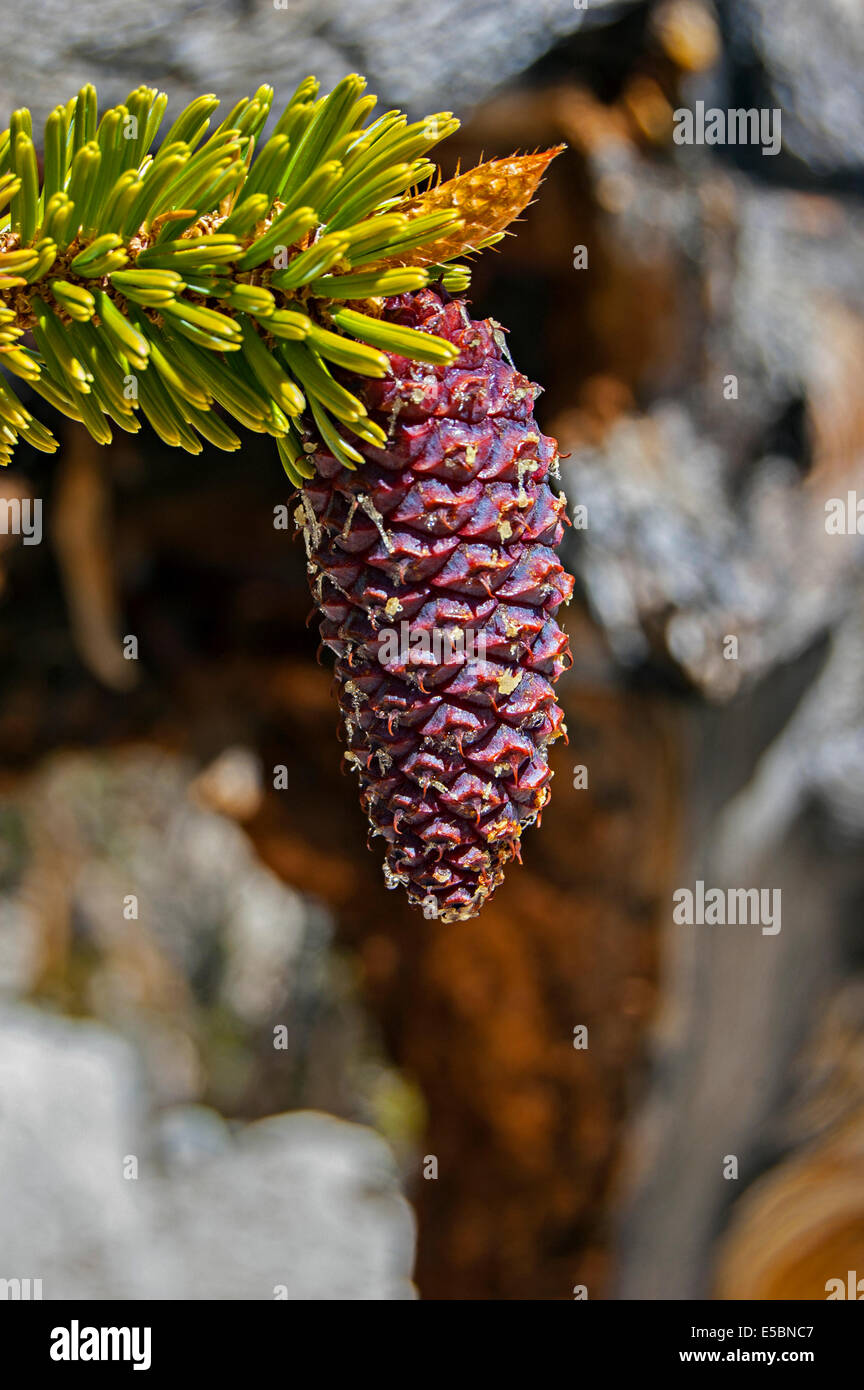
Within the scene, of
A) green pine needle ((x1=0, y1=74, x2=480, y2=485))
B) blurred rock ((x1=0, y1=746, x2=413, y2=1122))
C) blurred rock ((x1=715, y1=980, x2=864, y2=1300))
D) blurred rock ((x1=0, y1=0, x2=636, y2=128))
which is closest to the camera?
green pine needle ((x1=0, y1=74, x2=480, y2=485))

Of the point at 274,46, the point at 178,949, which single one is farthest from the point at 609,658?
the point at 178,949

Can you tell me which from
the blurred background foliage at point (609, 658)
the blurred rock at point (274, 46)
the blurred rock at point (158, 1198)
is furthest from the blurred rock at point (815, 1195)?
the blurred rock at point (274, 46)

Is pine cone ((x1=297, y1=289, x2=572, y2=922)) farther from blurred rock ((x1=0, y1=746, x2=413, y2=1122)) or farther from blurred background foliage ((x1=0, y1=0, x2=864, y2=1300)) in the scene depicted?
blurred rock ((x1=0, y1=746, x2=413, y2=1122))

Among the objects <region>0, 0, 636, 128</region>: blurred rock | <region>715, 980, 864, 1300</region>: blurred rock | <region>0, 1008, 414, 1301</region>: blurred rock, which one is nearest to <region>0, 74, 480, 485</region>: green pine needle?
<region>0, 0, 636, 128</region>: blurred rock

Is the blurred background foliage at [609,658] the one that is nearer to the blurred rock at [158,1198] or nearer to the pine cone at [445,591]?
the blurred rock at [158,1198]

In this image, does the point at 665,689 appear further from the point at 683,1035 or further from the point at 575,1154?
the point at 575,1154
